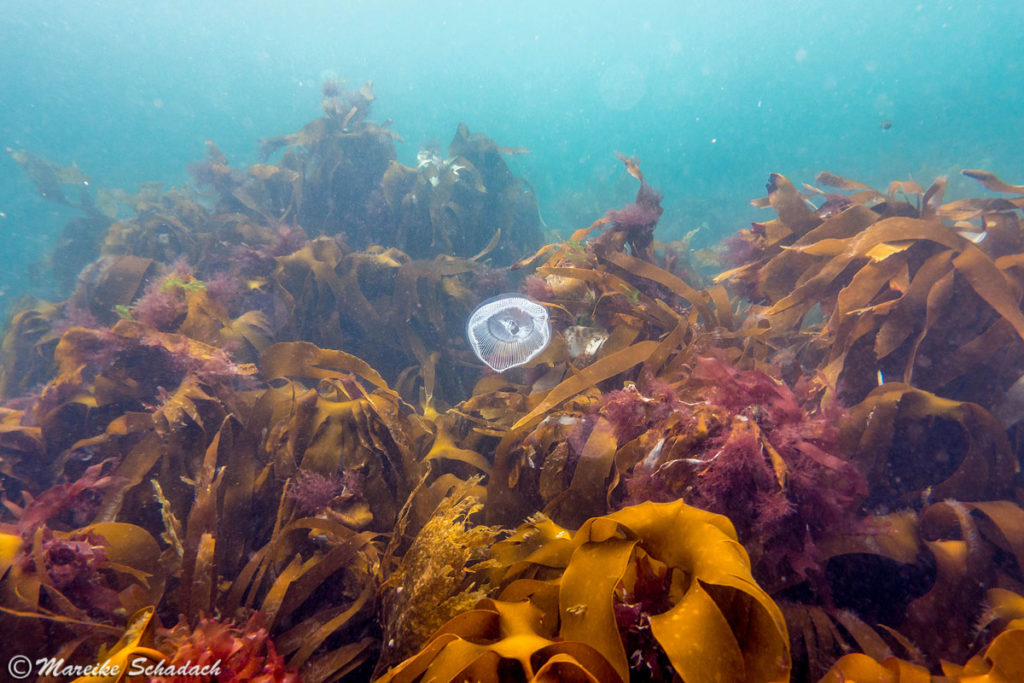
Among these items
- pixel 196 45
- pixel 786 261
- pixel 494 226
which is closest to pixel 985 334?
pixel 786 261

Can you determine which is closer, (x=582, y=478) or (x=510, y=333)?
(x=582, y=478)

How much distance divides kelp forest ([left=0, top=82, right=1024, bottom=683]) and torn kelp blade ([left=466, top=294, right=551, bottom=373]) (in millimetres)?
106

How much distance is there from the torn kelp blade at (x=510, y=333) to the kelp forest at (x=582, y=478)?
106 mm

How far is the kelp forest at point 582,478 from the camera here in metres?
1.08

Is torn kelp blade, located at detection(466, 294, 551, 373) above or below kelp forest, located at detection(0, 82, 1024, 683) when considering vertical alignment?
above

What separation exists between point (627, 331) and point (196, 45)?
132m

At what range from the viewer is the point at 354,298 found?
378 cm

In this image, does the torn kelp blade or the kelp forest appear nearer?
the kelp forest

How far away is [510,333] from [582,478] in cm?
113

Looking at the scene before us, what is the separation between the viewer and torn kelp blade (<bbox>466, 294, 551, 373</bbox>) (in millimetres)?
2457

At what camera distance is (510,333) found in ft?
8.29

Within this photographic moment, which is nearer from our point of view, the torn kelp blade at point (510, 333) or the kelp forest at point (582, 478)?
the kelp forest at point (582, 478)

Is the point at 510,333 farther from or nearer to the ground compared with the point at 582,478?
farther from the ground

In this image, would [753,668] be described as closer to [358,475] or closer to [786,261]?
[358,475]
